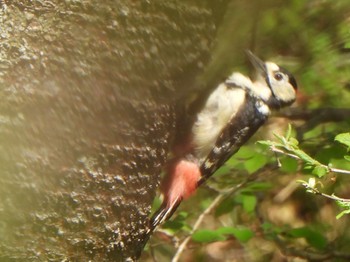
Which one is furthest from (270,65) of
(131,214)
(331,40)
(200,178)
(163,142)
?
Result: (131,214)

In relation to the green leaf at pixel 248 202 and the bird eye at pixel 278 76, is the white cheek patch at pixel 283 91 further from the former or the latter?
the green leaf at pixel 248 202

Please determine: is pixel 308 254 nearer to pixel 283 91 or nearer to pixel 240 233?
pixel 240 233

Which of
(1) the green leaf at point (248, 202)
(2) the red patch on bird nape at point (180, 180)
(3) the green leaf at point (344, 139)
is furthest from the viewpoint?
(1) the green leaf at point (248, 202)

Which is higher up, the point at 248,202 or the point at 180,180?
the point at 180,180

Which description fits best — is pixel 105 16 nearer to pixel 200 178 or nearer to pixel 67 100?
pixel 67 100

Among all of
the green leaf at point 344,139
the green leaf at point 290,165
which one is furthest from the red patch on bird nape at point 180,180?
the green leaf at point 344,139

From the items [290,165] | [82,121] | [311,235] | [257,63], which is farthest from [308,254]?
[82,121]

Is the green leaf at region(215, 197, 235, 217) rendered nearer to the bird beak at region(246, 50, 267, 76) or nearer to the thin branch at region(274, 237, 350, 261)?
the thin branch at region(274, 237, 350, 261)
